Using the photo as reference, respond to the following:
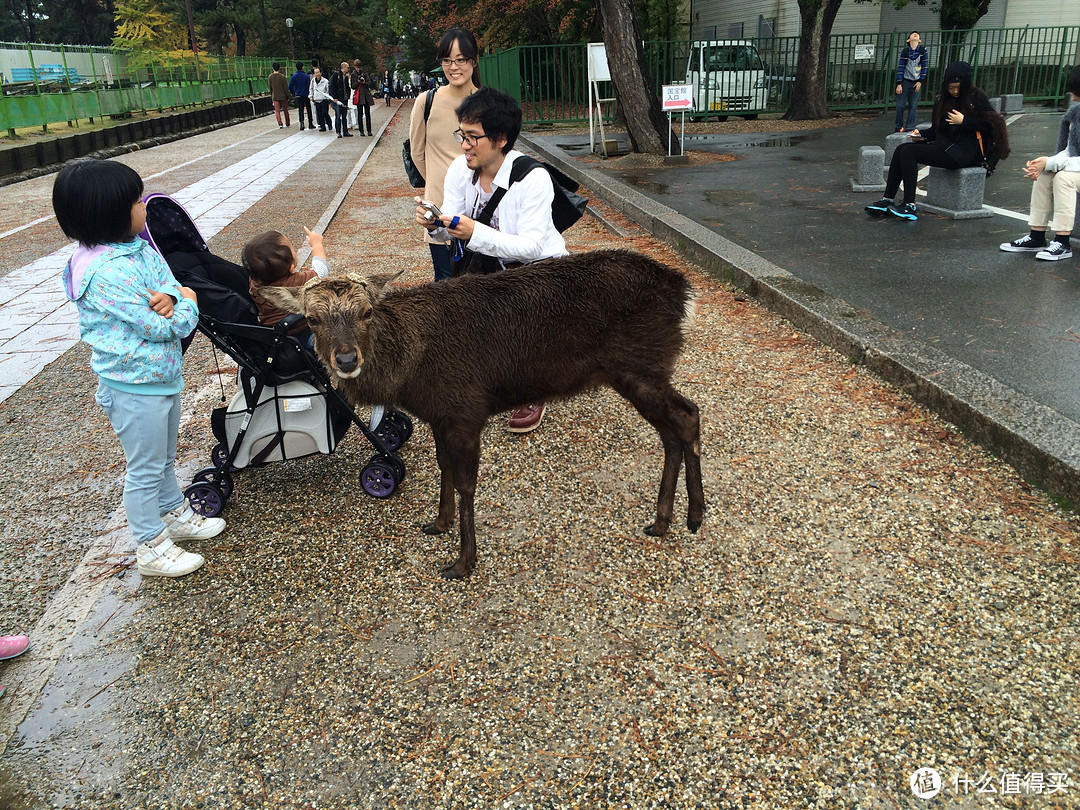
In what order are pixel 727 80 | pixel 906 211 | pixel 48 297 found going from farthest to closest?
pixel 727 80 → pixel 906 211 → pixel 48 297

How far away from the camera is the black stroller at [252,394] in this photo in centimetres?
383

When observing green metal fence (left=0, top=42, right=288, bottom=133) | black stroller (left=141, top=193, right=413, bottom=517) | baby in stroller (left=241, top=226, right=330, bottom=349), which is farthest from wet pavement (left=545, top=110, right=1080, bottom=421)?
green metal fence (left=0, top=42, right=288, bottom=133)

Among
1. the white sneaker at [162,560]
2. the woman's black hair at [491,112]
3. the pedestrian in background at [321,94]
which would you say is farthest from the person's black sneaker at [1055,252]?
the pedestrian in background at [321,94]

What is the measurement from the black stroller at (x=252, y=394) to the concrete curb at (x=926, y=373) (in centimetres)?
312

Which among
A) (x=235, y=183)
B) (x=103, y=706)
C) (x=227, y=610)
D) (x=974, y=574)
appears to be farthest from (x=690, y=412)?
(x=235, y=183)

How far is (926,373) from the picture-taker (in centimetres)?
454

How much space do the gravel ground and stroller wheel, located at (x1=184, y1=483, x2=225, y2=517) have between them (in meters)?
0.14

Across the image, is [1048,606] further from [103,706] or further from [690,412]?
[103,706]

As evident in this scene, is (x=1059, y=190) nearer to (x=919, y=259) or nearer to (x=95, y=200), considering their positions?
(x=919, y=259)

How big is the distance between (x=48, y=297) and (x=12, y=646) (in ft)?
20.9

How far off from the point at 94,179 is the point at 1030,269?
7.18 metres

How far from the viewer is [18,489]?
4336mm

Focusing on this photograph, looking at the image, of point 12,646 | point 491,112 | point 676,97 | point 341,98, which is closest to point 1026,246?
point 491,112

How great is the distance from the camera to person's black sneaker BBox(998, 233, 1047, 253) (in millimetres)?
7156
